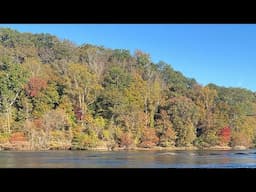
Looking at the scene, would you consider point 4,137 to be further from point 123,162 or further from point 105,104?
point 123,162

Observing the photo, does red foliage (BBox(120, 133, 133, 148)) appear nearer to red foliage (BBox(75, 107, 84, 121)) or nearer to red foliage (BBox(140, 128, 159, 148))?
red foliage (BBox(140, 128, 159, 148))

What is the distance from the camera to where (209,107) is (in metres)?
17.8

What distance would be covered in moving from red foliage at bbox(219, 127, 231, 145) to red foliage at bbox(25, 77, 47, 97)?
725cm

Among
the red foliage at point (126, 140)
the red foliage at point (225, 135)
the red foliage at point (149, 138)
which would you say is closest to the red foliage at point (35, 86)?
the red foliage at point (126, 140)

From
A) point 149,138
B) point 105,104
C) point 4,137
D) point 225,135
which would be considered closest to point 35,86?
point 4,137

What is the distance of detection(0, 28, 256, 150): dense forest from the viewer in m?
16.8

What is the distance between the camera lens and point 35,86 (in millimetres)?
16844

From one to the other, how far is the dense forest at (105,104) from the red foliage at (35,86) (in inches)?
1.5

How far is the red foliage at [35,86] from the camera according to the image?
16797mm

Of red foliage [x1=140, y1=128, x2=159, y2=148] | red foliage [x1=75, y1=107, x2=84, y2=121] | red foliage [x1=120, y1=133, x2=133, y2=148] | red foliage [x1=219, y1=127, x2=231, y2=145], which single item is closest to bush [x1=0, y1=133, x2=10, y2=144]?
red foliage [x1=75, y1=107, x2=84, y2=121]

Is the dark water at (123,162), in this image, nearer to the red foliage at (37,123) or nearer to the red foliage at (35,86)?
the red foliage at (37,123)

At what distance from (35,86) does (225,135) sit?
7.83m
